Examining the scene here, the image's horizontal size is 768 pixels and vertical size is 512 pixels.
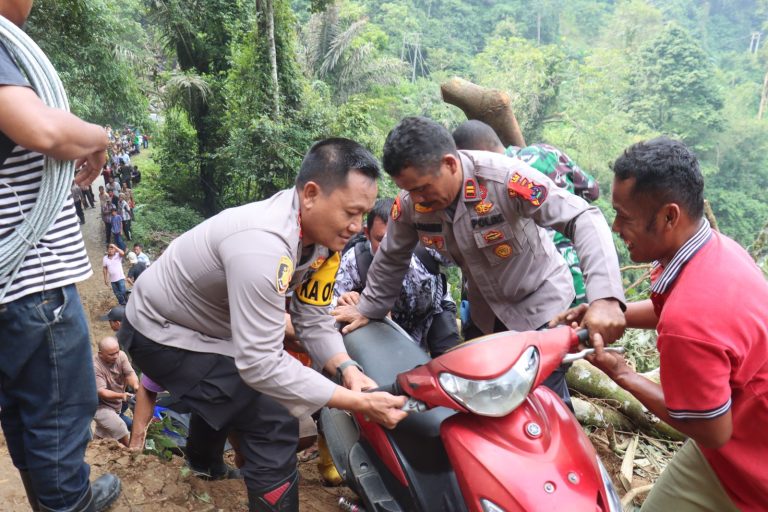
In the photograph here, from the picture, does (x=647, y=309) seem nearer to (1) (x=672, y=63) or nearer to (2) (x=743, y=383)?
(2) (x=743, y=383)

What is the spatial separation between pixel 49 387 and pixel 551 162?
3.00 metres

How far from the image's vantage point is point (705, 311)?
1.58 metres

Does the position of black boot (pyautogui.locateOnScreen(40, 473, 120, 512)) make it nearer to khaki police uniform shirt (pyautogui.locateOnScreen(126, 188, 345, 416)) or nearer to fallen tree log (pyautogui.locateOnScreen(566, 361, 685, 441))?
khaki police uniform shirt (pyautogui.locateOnScreen(126, 188, 345, 416))

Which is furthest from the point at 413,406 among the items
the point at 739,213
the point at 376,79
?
the point at 739,213

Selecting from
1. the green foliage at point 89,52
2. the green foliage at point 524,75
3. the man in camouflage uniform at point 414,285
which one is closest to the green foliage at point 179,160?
the green foliage at point 89,52

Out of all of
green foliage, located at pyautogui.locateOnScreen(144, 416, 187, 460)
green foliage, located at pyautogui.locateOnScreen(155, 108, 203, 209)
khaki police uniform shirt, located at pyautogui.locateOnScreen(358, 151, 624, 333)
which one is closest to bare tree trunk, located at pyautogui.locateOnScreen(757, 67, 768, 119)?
green foliage, located at pyautogui.locateOnScreen(155, 108, 203, 209)

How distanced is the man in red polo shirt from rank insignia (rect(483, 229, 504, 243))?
88 centimetres

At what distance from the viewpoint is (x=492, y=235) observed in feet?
9.19

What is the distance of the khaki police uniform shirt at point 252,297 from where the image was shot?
2.01 m

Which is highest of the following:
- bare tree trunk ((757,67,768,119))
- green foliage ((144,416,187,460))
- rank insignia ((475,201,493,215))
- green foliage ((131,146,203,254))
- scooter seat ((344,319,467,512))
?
rank insignia ((475,201,493,215))

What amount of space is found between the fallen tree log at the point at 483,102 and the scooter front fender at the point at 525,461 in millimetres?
3625

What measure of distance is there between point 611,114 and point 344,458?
41843 mm

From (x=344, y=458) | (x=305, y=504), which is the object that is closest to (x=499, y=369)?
(x=344, y=458)

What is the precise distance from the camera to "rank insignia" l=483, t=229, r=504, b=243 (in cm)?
279
